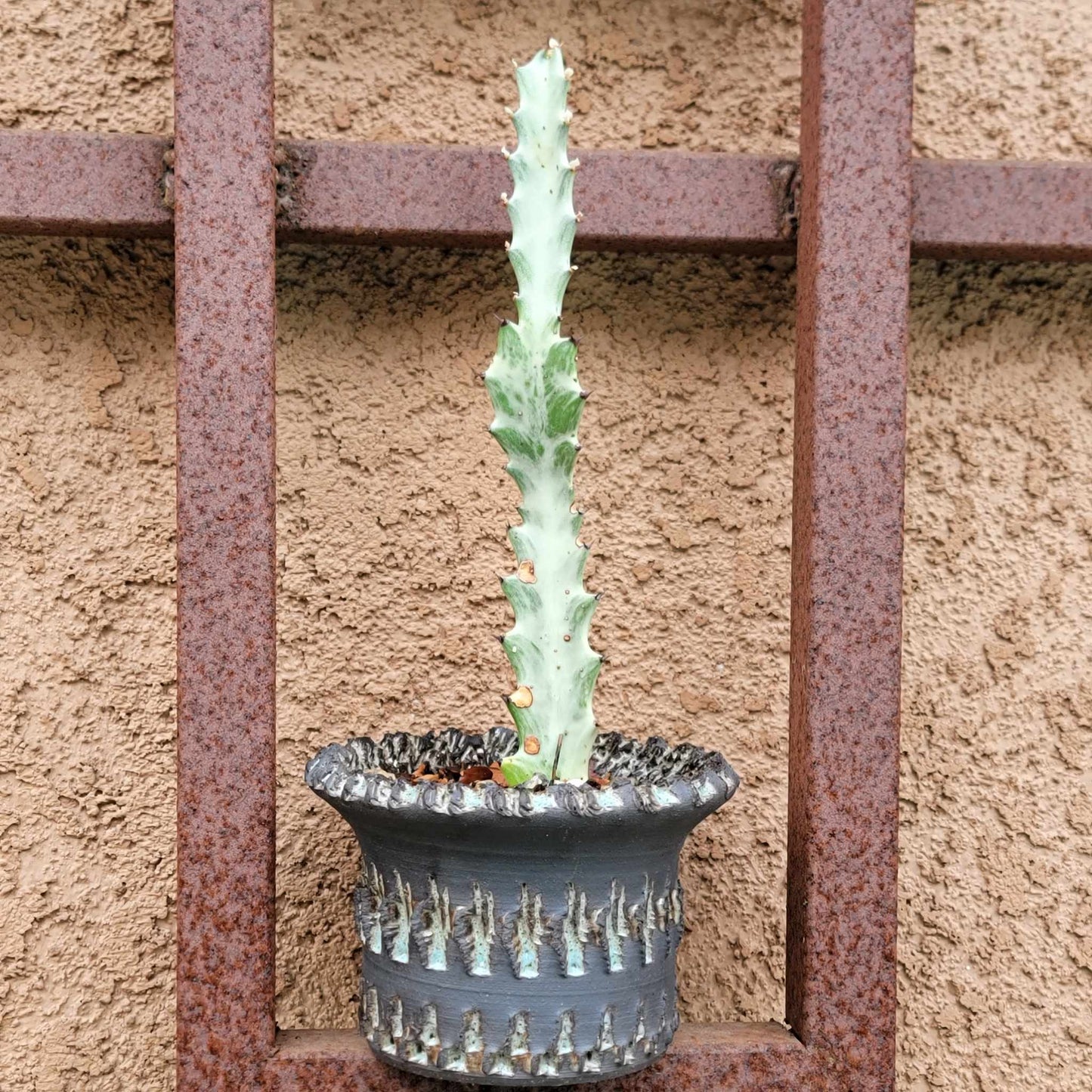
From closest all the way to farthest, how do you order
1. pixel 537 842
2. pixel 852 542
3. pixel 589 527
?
pixel 537 842, pixel 852 542, pixel 589 527

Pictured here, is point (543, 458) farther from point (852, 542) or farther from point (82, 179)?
point (82, 179)

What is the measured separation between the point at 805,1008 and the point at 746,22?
29.7 inches

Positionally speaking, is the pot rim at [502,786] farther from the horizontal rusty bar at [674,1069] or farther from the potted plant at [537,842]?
the horizontal rusty bar at [674,1069]

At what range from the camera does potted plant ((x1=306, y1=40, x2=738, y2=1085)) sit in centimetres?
66

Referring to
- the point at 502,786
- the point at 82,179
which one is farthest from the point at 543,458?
the point at 82,179

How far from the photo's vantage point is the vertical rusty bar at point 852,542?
75 centimetres

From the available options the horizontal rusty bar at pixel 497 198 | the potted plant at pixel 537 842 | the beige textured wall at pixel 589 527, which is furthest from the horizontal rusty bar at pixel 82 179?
the potted plant at pixel 537 842

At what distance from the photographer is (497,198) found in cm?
82

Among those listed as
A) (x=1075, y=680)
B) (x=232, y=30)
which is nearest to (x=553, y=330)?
(x=232, y=30)

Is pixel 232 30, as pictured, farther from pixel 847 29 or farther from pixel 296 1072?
pixel 296 1072

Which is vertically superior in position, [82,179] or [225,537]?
[82,179]

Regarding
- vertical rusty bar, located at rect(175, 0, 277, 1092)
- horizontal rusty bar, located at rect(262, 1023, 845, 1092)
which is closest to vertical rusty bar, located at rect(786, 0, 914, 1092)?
horizontal rusty bar, located at rect(262, 1023, 845, 1092)

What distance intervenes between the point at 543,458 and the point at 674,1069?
41cm

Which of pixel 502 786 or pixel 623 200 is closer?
pixel 502 786
